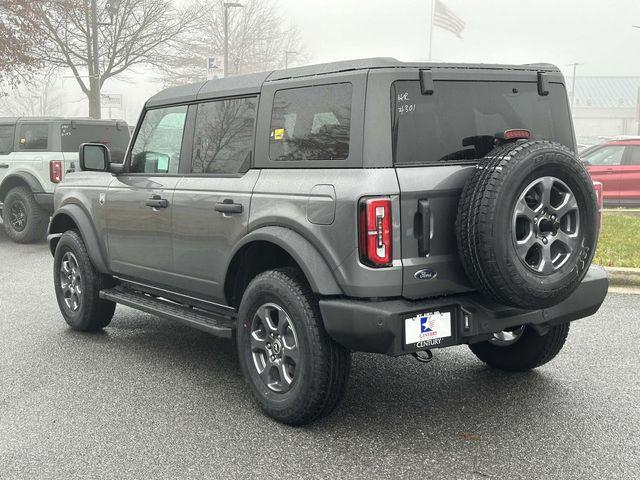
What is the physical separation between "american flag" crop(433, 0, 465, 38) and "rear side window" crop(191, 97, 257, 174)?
35419mm

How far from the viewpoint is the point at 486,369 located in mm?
4965

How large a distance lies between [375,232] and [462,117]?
0.83 meters

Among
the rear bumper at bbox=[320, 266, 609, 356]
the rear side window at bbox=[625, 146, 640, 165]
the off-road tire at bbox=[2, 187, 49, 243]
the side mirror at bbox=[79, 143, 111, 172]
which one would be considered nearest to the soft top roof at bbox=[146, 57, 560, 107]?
the side mirror at bbox=[79, 143, 111, 172]

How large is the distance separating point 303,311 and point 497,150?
1244mm

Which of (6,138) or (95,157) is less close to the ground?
(6,138)

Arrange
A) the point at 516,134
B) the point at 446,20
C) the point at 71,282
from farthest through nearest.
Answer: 1. the point at 446,20
2. the point at 71,282
3. the point at 516,134

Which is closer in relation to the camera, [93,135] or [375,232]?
[375,232]

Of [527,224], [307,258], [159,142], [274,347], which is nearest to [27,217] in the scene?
[159,142]

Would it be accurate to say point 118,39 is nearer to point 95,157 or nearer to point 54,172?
point 54,172

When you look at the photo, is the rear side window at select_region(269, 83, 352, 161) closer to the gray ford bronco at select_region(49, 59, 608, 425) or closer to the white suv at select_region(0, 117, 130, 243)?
the gray ford bronco at select_region(49, 59, 608, 425)

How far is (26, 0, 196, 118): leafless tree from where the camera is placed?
29.2 m

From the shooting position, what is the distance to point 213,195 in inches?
178

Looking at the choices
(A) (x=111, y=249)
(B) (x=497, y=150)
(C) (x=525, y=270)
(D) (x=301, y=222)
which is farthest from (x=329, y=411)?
(A) (x=111, y=249)

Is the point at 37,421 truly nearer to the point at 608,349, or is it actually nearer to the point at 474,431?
the point at 474,431
